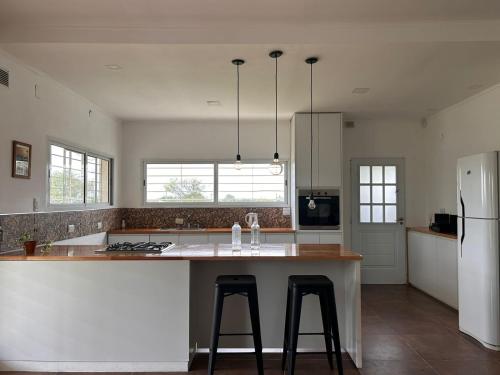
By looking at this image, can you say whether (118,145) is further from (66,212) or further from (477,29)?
(477,29)

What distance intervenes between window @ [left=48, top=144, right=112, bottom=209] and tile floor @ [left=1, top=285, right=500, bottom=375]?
239 centimetres

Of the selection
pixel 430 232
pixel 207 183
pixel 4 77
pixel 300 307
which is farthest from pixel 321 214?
pixel 4 77

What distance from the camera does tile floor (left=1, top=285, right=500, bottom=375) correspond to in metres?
2.92

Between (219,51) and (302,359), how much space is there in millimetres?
2669

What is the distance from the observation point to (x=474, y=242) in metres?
3.48

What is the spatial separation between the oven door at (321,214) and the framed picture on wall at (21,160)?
10.9 feet

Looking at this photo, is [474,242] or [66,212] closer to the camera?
[474,242]

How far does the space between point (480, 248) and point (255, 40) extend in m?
2.72

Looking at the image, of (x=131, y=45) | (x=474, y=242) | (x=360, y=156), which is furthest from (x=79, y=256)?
(x=360, y=156)

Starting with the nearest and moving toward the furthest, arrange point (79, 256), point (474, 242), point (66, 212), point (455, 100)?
point (79, 256), point (474, 242), point (66, 212), point (455, 100)

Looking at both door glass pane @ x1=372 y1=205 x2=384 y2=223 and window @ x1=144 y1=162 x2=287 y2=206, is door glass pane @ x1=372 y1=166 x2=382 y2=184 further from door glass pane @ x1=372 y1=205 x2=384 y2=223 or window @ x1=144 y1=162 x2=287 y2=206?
window @ x1=144 y1=162 x2=287 y2=206

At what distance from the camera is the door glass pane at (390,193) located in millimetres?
5852

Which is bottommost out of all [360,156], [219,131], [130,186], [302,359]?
[302,359]

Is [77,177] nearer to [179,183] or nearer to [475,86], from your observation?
[179,183]
